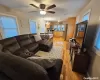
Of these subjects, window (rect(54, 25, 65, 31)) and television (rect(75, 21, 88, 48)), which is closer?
television (rect(75, 21, 88, 48))

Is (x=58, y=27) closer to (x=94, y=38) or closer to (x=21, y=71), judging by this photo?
(x=94, y=38)

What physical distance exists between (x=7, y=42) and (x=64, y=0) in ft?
7.99

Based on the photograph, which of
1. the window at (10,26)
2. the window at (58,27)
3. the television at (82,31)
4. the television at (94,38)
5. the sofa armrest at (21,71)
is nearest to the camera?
the sofa armrest at (21,71)

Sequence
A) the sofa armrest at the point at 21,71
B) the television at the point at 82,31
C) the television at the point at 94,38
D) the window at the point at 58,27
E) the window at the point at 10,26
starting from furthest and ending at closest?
the window at the point at 58,27, the window at the point at 10,26, the television at the point at 82,31, the television at the point at 94,38, the sofa armrest at the point at 21,71

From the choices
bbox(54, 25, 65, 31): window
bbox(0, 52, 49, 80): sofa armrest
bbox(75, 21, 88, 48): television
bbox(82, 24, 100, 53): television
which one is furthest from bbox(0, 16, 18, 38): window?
bbox(54, 25, 65, 31): window

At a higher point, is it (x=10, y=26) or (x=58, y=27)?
(x=58, y=27)

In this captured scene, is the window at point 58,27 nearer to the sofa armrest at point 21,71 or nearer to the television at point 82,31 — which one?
the television at point 82,31

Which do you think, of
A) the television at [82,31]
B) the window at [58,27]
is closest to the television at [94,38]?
the television at [82,31]

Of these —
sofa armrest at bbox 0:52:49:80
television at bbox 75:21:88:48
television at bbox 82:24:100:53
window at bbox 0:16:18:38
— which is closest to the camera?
sofa armrest at bbox 0:52:49:80

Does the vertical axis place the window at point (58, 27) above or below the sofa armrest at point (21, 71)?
above

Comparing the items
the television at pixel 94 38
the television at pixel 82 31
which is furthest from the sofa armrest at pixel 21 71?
the television at pixel 82 31

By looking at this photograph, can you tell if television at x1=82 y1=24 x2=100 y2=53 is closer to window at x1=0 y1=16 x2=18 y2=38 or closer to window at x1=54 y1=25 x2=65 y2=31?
window at x1=0 y1=16 x2=18 y2=38

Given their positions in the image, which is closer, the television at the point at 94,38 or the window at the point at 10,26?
the television at the point at 94,38

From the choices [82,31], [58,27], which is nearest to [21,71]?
[82,31]
